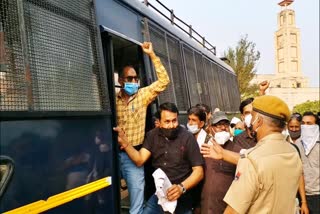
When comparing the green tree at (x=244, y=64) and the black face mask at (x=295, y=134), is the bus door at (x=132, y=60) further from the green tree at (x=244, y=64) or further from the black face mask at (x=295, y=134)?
the green tree at (x=244, y=64)

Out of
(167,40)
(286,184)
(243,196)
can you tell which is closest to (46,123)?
(243,196)

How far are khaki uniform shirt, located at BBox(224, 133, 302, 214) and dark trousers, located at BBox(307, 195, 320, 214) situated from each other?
2.47m

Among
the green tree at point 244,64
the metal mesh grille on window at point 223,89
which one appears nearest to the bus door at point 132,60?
the metal mesh grille on window at point 223,89

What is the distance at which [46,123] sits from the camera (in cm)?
229

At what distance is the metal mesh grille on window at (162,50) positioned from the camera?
478cm

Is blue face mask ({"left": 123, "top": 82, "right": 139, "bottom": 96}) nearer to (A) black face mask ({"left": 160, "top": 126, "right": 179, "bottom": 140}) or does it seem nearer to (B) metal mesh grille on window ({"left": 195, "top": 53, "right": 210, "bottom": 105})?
(A) black face mask ({"left": 160, "top": 126, "right": 179, "bottom": 140})

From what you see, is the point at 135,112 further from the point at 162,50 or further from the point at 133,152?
the point at 162,50

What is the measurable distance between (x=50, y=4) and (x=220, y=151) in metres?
1.68

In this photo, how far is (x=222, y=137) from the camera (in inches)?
143

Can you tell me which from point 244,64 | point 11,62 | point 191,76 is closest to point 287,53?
point 244,64

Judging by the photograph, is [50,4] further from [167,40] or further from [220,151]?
[167,40]

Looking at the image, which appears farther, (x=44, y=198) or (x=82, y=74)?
(x=82, y=74)

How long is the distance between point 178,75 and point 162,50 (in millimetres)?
765

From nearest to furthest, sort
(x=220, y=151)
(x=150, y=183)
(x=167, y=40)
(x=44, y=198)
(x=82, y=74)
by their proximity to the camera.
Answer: (x=44, y=198)
(x=82, y=74)
(x=220, y=151)
(x=150, y=183)
(x=167, y=40)
